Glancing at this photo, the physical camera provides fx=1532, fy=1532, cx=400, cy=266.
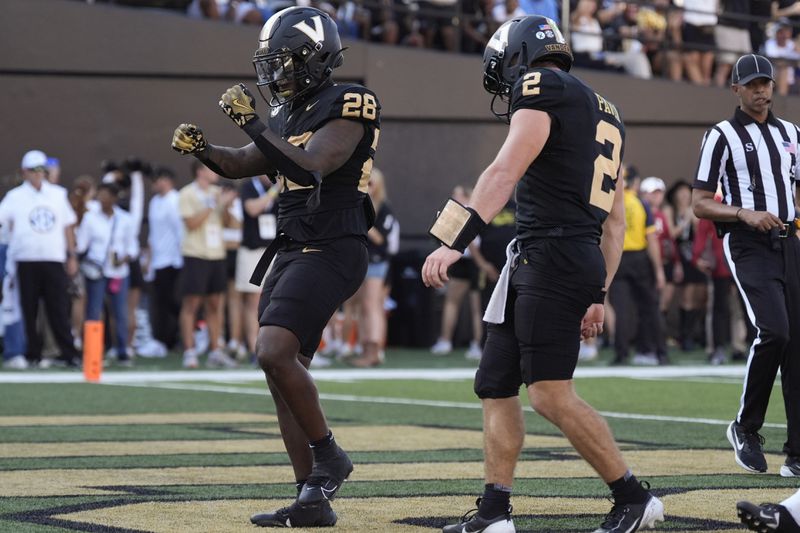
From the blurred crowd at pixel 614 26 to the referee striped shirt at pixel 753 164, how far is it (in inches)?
496

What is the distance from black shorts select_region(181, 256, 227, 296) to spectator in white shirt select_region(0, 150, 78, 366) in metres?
1.25

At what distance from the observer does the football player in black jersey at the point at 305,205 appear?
5707 mm

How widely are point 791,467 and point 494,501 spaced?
2.43 meters

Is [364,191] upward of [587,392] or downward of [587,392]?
upward

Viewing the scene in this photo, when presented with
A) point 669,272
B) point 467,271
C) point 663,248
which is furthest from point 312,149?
point 669,272

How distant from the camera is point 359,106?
5.89 metres

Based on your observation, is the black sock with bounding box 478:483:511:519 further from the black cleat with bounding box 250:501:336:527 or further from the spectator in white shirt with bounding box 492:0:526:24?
the spectator in white shirt with bounding box 492:0:526:24

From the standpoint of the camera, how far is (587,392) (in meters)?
12.9

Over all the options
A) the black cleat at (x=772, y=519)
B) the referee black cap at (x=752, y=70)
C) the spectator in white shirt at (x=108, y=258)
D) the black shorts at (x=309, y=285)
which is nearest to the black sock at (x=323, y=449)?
the black shorts at (x=309, y=285)

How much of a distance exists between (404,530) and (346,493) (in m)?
1.18

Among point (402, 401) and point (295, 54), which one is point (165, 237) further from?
point (295, 54)

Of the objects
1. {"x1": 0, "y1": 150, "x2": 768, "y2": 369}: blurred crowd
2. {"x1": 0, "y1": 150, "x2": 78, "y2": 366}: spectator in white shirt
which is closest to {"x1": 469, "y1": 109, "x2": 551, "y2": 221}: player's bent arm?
{"x1": 0, "y1": 150, "x2": 768, "y2": 369}: blurred crowd

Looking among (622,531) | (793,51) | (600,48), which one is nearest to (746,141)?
(622,531)

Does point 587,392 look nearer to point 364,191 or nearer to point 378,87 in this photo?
point 364,191
